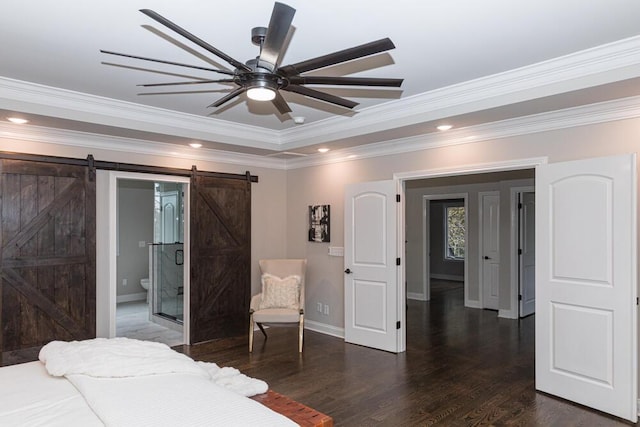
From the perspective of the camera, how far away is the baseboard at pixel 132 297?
789 cm

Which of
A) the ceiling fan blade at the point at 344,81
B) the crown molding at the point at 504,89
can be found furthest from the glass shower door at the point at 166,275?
the ceiling fan blade at the point at 344,81

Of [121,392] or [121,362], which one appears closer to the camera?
[121,392]

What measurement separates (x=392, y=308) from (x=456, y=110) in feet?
7.77

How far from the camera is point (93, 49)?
3.00 metres

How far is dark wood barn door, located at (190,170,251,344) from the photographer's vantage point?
17.7 ft

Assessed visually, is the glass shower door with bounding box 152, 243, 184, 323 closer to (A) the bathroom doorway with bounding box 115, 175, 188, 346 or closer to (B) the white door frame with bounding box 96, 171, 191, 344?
(A) the bathroom doorway with bounding box 115, 175, 188, 346

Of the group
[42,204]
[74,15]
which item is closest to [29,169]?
[42,204]

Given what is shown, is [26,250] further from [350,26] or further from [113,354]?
Answer: [350,26]

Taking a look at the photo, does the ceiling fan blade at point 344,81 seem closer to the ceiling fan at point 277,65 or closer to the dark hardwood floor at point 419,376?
the ceiling fan at point 277,65

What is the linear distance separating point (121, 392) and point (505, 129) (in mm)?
3803

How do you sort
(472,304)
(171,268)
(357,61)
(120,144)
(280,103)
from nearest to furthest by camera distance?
(280,103)
(357,61)
(120,144)
(171,268)
(472,304)

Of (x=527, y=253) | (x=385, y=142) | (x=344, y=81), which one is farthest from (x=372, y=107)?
(x=527, y=253)

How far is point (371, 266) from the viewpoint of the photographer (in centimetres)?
524

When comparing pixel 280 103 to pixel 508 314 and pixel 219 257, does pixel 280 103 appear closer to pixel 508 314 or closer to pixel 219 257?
pixel 219 257
